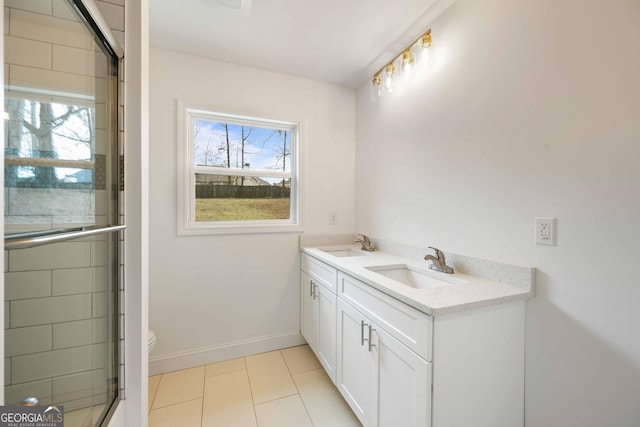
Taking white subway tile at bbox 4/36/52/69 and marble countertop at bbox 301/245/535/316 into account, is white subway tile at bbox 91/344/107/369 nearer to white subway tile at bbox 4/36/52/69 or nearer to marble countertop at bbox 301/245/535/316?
white subway tile at bbox 4/36/52/69

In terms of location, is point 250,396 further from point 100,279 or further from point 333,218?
point 333,218

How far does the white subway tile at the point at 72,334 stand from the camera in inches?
37.9

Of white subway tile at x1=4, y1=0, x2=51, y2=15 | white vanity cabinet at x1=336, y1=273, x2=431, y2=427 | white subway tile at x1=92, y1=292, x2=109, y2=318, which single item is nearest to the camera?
white subway tile at x1=4, y1=0, x2=51, y2=15

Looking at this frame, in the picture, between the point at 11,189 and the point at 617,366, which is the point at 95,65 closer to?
the point at 11,189

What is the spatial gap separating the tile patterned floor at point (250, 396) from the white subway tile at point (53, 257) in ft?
3.70

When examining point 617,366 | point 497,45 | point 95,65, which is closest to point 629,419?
point 617,366

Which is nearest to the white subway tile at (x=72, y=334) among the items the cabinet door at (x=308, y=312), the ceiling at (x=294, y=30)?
the cabinet door at (x=308, y=312)

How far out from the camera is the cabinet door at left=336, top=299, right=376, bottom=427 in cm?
131

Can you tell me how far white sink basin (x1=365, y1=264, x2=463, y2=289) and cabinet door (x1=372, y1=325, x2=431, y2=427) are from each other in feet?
1.47

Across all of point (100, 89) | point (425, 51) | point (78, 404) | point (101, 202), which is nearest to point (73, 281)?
point (101, 202)

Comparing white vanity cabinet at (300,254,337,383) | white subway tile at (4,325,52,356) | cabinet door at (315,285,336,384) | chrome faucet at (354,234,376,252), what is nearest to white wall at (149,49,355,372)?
white vanity cabinet at (300,254,337,383)

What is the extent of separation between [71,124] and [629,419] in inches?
90.8

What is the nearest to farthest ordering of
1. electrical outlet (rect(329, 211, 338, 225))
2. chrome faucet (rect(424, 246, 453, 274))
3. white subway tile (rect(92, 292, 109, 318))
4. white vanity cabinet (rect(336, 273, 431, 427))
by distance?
white vanity cabinet (rect(336, 273, 431, 427)), white subway tile (rect(92, 292, 109, 318)), chrome faucet (rect(424, 246, 453, 274)), electrical outlet (rect(329, 211, 338, 225))

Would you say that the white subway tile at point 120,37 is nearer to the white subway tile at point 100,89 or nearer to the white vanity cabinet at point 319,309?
the white subway tile at point 100,89
